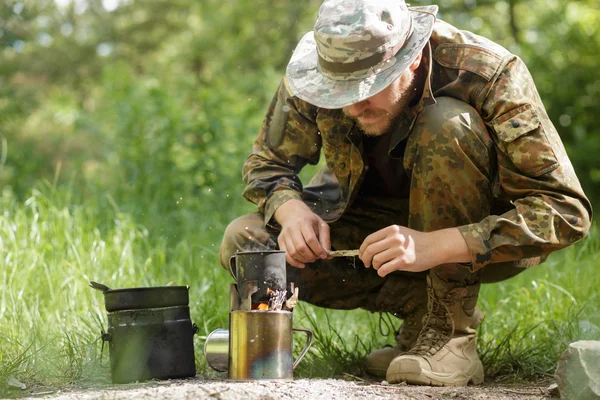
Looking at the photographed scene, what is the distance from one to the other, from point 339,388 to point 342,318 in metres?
1.65

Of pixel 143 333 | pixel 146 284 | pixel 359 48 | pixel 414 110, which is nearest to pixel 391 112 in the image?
pixel 414 110

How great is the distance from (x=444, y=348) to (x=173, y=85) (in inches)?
403

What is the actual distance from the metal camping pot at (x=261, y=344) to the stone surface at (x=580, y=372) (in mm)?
916

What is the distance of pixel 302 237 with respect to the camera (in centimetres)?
302

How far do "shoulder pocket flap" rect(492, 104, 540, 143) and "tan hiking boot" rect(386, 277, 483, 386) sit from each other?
63 centimetres

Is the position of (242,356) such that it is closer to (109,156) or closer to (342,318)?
(342,318)

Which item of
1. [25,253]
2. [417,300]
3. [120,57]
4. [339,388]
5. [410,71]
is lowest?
[339,388]

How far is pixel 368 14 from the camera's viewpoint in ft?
9.18

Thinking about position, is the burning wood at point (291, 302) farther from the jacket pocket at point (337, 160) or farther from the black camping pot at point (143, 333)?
the jacket pocket at point (337, 160)

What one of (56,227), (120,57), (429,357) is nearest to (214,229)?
(56,227)

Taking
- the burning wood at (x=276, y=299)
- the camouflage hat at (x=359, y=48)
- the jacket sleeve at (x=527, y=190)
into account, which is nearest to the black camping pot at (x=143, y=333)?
the burning wood at (x=276, y=299)

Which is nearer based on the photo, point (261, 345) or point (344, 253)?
point (261, 345)

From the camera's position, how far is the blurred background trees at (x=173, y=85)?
634 centimetres

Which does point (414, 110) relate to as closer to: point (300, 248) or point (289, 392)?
point (300, 248)
